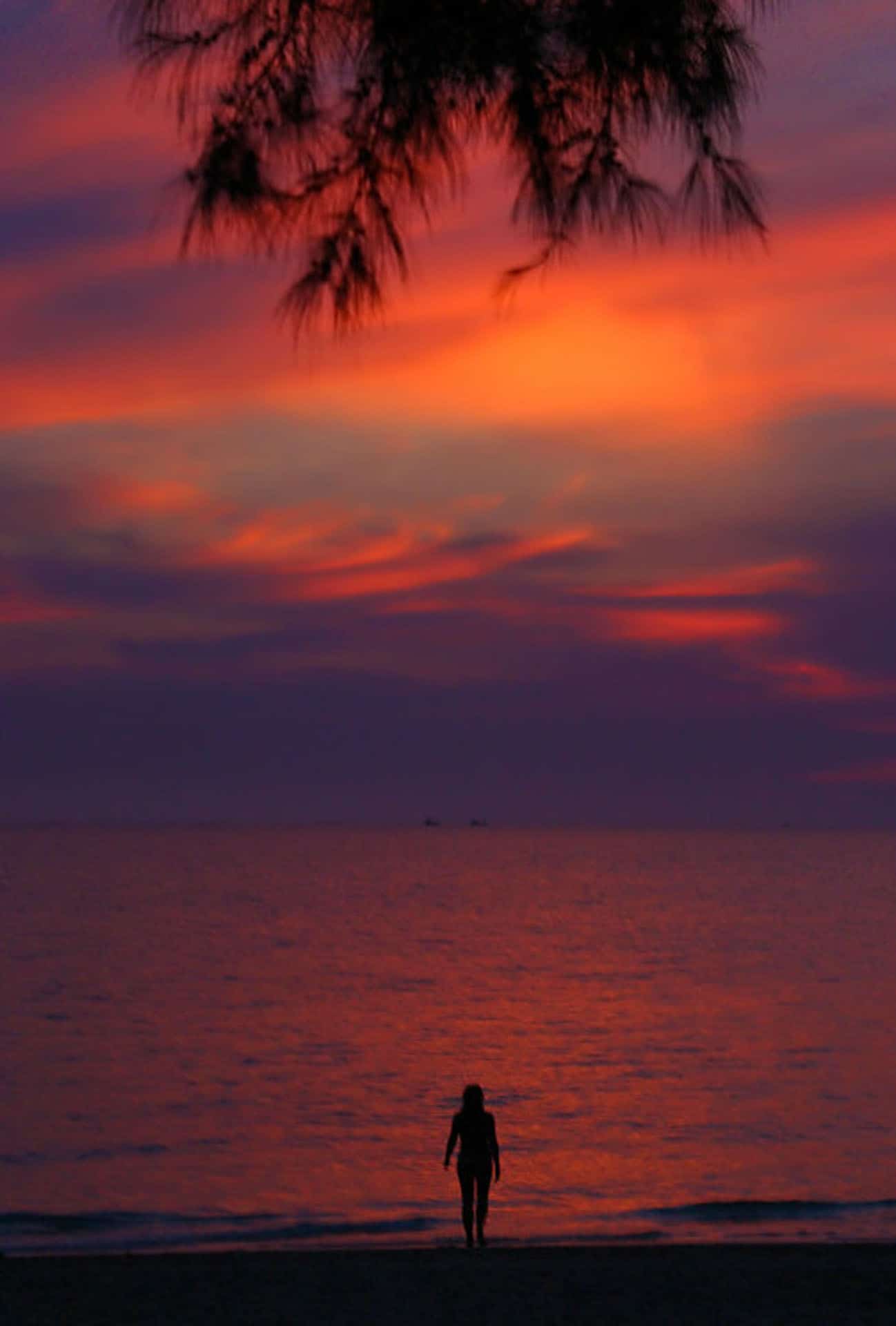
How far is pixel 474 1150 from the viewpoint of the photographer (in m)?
16.7

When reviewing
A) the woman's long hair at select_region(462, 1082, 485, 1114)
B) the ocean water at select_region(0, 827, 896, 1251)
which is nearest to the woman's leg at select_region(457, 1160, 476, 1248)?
the woman's long hair at select_region(462, 1082, 485, 1114)

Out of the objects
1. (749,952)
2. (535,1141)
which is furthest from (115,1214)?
(749,952)

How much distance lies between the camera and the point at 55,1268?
15266 millimetres

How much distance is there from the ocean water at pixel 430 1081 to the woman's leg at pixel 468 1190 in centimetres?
451

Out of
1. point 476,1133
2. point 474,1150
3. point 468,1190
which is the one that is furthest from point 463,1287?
point 468,1190

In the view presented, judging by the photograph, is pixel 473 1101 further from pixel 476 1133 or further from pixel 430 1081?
pixel 430 1081

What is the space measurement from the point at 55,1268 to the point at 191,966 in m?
58.5

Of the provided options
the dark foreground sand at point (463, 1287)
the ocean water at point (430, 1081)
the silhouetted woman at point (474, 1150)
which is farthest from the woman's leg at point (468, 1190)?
the ocean water at point (430, 1081)

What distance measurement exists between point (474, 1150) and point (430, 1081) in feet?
73.2

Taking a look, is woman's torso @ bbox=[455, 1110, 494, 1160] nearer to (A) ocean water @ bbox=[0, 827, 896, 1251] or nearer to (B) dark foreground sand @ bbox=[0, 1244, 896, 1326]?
(B) dark foreground sand @ bbox=[0, 1244, 896, 1326]

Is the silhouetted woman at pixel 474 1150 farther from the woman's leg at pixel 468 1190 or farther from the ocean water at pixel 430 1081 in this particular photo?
the ocean water at pixel 430 1081

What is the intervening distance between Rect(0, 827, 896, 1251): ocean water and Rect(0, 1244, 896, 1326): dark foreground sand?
248 inches

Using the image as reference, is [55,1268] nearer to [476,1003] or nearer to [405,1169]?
[405,1169]

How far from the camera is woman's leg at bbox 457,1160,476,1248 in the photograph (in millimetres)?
16984
